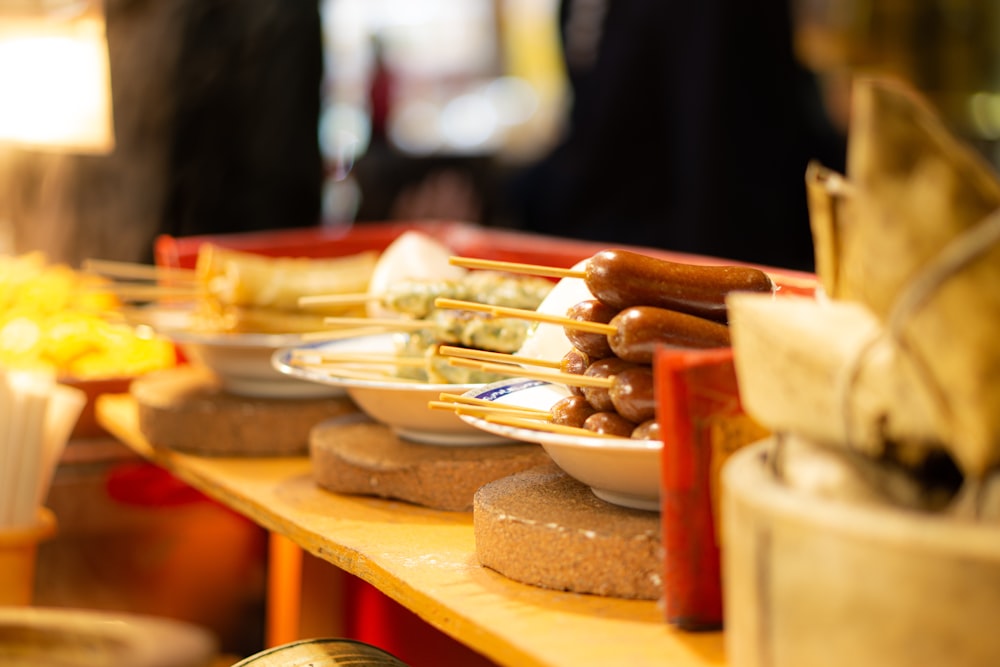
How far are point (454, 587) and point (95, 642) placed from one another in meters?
0.40

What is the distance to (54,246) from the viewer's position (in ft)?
13.2

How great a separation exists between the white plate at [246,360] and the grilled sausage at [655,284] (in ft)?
3.08

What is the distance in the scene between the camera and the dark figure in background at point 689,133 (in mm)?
3979

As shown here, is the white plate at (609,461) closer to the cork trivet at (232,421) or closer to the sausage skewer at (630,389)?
the sausage skewer at (630,389)

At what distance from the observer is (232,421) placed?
7.44 feet

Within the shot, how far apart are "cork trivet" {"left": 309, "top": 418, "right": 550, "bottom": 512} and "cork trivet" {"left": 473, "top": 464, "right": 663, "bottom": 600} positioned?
277 mm

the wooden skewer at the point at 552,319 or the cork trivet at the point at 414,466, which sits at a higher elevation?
the wooden skewer at the point at 552,319

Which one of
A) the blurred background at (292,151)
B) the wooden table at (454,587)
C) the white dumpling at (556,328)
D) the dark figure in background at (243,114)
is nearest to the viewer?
the wooden table at (454,587)

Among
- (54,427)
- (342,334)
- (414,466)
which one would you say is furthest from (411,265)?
(54,427)

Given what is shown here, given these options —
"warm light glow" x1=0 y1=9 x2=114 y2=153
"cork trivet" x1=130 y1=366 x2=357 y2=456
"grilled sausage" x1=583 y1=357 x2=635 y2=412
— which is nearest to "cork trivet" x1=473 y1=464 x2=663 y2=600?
"grilled sausage" x1=583 y1=357 x2=635 y2=412

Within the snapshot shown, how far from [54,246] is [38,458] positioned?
186 centimetres

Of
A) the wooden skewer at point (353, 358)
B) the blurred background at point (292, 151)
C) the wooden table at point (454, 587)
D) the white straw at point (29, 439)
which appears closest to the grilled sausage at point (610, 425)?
the wooden table at point (454, 587)

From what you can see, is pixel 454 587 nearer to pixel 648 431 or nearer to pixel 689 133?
pixel 648 431

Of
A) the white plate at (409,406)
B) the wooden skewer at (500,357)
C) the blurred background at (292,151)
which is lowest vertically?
the white plate at (409,406)
